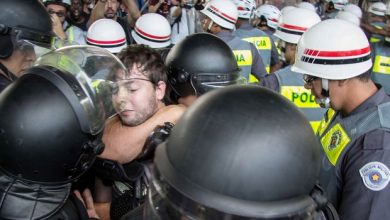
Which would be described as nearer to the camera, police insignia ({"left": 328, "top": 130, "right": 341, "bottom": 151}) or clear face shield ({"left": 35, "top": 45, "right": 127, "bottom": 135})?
clear face shield ({"left": 35, "top": 45, "right": 127, "bottom": 135})

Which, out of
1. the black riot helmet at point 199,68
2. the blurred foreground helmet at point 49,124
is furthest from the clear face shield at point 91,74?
the black riot helmet at point 199,68

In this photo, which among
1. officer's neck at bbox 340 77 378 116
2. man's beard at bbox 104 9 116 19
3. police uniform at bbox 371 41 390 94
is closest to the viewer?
officer's neck at bbox 340 77 378 116

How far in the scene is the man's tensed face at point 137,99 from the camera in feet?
6.50

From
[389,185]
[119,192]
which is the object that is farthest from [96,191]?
[389,185]

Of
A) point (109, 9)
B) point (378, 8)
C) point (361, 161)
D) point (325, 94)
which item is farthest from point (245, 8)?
point (361, 161)

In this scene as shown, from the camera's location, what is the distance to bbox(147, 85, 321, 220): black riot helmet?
3.24 feet

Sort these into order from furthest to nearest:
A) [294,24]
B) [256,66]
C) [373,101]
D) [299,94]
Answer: [256,66] < [294,24] < [299,94] < [373,101]

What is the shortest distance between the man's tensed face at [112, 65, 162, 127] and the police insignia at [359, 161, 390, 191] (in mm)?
1065

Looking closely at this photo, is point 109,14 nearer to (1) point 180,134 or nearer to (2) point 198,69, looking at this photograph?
(2) point 198,69

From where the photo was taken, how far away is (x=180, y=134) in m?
1.09

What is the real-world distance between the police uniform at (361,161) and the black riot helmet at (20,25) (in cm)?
160

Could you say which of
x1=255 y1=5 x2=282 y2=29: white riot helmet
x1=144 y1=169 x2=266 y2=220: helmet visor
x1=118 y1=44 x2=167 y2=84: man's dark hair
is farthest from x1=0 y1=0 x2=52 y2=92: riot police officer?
x1=255 y1=5 x2=282 y2=29: white riot helmet

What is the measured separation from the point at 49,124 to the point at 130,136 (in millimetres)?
670

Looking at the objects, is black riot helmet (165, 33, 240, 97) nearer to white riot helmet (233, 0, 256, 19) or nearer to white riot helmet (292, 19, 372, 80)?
white riot helmet (292, 19, 372, 80)
